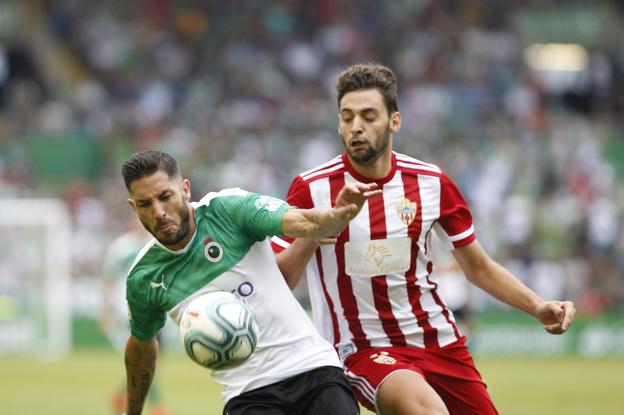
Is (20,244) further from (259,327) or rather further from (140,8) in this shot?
(259,327)

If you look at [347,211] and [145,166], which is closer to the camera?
[347,211]

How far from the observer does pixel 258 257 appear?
5879 millimetres

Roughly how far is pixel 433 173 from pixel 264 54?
19.8 m

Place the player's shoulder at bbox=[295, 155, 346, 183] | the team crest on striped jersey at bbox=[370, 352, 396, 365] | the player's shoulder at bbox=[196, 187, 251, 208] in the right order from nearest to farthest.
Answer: the player's shoulder at bbox=[196, 187, 251, 208] < the team crest on striped jersey at bbox=[370, 352, 396, 365] < the player's shoulder at bbox=[295, 155, 346, 183]

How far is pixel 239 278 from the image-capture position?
19.1 ft

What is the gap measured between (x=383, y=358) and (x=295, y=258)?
72cm

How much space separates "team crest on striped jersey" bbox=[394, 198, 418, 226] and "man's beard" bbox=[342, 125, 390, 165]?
0.35 meters

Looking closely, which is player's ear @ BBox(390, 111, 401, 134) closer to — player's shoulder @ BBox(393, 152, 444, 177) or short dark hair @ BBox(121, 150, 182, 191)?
player's shoulder @ BBox(393, 152, 444, 177)

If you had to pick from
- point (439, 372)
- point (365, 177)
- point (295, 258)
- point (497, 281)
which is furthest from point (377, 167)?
point (439, 372)

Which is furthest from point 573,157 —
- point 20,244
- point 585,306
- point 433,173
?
point 433,173

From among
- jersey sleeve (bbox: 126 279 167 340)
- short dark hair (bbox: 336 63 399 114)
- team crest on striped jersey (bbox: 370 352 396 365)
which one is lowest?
team crest on striped jersey (bbox: 370 352 396 365)

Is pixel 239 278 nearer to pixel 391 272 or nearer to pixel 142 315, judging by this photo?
pixel 142 315

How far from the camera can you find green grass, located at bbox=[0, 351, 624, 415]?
13000 mm

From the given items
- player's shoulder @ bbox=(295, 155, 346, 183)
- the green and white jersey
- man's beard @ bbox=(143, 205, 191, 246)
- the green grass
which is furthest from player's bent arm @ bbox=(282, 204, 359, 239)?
the green grass
